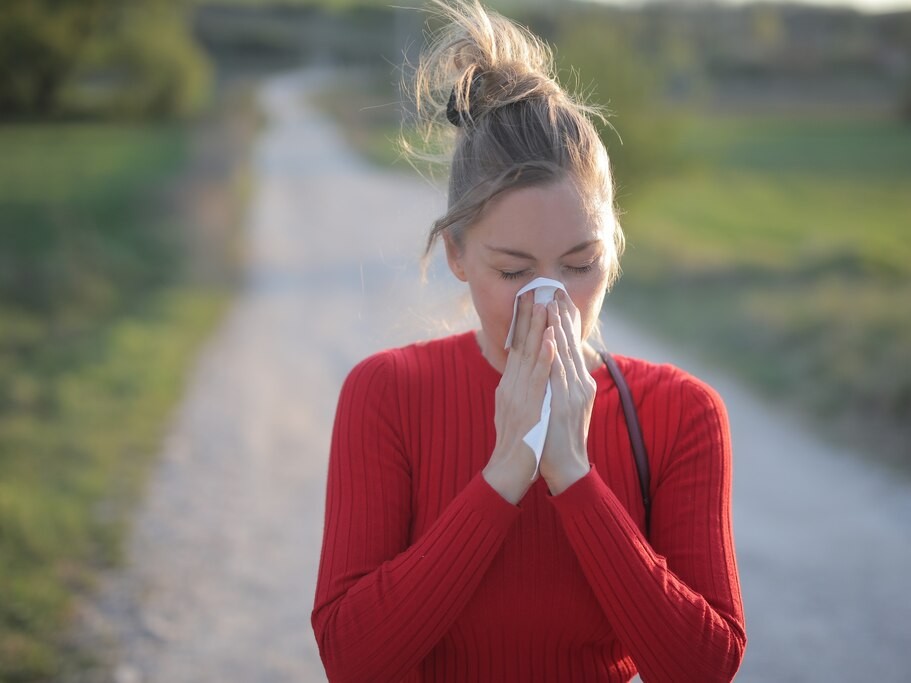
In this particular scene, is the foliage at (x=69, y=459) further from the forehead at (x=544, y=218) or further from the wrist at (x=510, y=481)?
the forehead at (x=544, y=218)

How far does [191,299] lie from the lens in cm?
1053

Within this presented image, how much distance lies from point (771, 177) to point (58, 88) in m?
21.4

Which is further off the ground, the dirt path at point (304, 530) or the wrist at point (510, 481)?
the dirt path at point (304, 530)

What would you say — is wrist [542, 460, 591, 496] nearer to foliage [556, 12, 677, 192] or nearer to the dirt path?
the dirt path

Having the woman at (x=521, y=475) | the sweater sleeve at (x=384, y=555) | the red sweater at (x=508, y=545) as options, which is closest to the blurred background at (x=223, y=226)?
the woman at (x=521, y=475)

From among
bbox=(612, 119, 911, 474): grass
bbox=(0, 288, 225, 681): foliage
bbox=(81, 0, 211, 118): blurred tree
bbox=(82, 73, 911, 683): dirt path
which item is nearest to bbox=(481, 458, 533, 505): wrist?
bbox=(82, 73, 911, 683): dirt path

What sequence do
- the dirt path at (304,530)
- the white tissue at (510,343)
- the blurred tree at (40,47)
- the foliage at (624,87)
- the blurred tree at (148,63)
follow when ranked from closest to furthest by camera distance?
the white tissue at (510,343), the dirt path at (304,530), the blurred tree at (40,47), the blurred tree at (148,63), the foliage at (624,87)

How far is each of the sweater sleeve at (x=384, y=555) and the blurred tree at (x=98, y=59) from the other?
30.9 feet

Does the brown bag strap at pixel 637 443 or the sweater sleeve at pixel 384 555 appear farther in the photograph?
the brown bag strap at pixel 637 443

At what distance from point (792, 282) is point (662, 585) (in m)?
10.1

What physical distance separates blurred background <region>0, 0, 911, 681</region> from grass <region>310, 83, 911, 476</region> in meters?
0.04

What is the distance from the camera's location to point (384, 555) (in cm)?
172

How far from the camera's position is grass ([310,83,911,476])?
6.77 meters

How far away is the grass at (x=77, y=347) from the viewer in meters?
4.38
